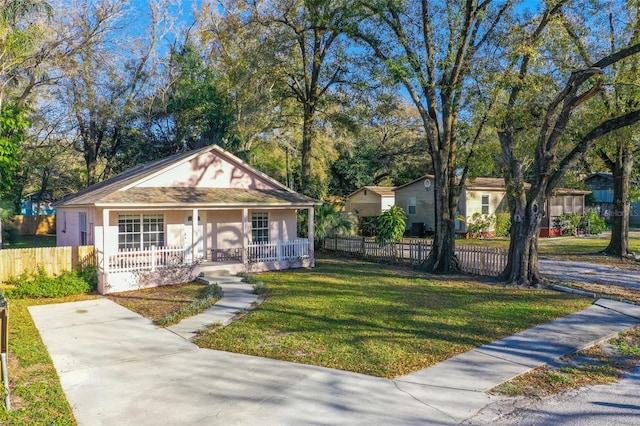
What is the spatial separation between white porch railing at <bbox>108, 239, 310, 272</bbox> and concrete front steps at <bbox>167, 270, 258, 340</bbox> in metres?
1.16

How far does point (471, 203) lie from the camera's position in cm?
2842

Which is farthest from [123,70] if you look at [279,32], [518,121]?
[518,121]

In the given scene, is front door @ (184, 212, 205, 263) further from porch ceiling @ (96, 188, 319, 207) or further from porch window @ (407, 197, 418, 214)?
porch window @ (407, 197, 418, 214)

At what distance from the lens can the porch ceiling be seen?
14055mm

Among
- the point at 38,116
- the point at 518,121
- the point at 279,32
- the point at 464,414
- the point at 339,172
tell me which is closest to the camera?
the point at 464,414

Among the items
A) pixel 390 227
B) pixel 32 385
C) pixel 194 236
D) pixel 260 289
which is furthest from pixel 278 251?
pixel 32 385

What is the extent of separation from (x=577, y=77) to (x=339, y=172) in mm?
29345

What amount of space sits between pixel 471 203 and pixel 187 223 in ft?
62.2

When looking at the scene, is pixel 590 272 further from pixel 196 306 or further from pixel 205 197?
pixel 205 197

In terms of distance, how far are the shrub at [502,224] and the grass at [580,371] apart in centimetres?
2119

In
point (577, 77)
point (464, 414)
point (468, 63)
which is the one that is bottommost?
point (464, 414)

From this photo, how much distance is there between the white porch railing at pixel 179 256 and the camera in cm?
1391

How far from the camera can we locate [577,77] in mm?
12000

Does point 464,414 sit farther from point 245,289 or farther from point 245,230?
point 245,230
